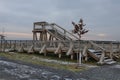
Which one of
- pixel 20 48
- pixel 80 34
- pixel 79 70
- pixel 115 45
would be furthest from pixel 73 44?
pixel 20 48

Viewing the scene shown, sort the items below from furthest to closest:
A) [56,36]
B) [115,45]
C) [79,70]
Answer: [56,36], [115,45], [79,70]

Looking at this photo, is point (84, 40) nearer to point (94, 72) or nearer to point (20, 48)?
point (94, 72)

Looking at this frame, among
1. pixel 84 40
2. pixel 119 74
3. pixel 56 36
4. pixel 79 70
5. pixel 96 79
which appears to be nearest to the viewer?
pixel 96 79

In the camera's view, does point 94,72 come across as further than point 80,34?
No

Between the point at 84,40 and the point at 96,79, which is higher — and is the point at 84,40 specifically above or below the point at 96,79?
above

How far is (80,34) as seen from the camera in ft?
79.4

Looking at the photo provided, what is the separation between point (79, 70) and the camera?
61.8 ft

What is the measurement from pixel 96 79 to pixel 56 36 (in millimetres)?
16719

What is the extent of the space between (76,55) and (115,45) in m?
4.33

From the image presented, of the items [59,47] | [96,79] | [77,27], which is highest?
[77,27]

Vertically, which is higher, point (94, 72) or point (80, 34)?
point (80, 34)

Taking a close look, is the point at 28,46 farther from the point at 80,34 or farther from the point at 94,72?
the point at 94,72

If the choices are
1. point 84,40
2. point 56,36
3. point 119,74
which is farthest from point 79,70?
point 56,36

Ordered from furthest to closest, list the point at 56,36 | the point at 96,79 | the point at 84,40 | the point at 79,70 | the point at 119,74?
the point at 56,36
the point at 84,40
the point at 79,70
the point at 119,74
the point at 96,79
